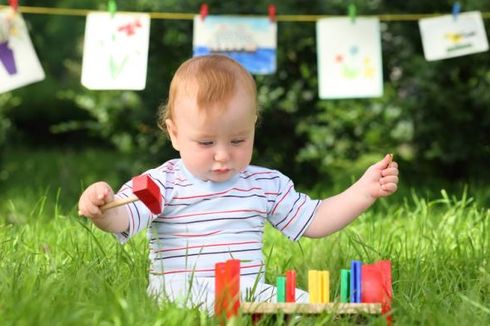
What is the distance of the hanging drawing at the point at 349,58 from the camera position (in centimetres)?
409

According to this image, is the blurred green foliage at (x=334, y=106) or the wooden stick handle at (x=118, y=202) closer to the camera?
the wooden stick handle at (x=118, y=202)

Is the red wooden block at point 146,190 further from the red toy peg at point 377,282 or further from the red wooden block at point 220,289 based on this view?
the red toy peg at point 377,282

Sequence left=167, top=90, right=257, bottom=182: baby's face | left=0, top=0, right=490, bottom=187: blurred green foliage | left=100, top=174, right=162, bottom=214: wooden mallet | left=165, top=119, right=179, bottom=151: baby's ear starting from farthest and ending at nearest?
1. left=0, top=0, right=490, bottom=187: blurred green foliage
2. left=165, top=119, right=179, bottom=151: baby's ear
3. left=167, top=90, right=257, bottom=182: baby's face
4. left=100, top=174, right=162, bottom=214: wooden mallet

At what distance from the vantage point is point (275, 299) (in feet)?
7.61

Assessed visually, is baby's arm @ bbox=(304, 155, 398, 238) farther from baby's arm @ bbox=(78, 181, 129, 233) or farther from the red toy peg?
baby's arm @ bbox=(78, 181, 129, 233)

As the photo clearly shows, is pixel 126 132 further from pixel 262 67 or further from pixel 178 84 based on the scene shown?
pixel 178 84

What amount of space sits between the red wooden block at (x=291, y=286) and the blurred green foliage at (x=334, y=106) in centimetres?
289

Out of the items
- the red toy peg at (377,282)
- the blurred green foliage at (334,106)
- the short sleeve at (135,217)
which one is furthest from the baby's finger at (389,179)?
the blurred green foliage at (334,106)

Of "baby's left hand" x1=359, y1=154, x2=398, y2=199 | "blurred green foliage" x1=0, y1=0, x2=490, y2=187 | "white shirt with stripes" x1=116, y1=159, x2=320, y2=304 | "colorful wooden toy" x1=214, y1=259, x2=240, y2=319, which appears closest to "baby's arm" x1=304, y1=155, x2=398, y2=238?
"baby's left hand" x1=359, y1=154, x2=398, y2=199

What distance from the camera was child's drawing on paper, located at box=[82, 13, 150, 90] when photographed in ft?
12.5

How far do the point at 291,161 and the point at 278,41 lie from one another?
28.2 inches

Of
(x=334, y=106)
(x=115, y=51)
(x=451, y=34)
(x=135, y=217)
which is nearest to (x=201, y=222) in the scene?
Answer: (x=135, y=217)

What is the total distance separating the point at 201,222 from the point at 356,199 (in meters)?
0.39

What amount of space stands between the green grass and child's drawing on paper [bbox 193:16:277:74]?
869 millimetres
